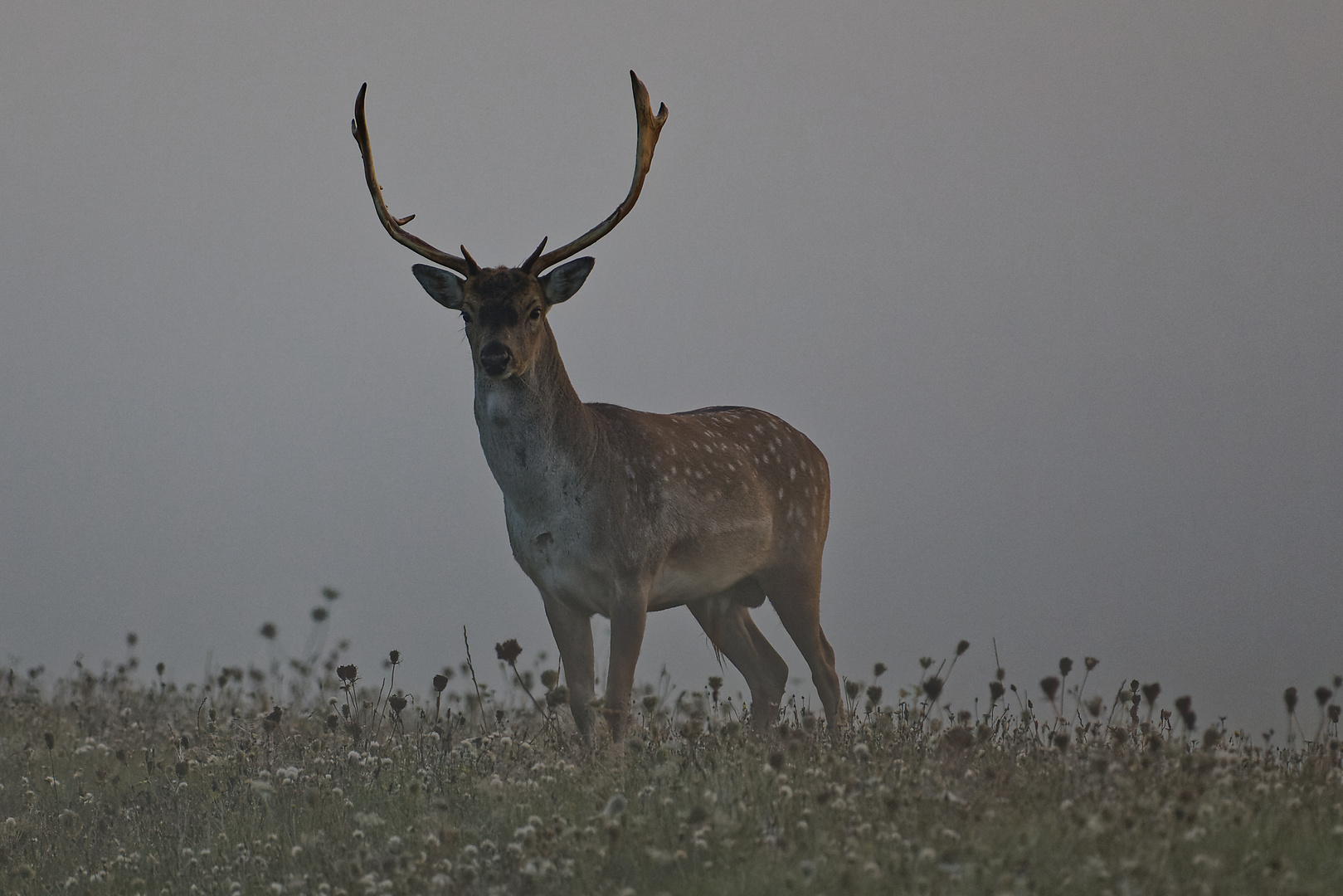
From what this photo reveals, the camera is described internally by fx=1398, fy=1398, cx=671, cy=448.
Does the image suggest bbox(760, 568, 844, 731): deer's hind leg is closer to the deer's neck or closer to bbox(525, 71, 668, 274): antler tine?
the deer's neck

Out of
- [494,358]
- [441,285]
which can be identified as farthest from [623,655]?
[441,285]

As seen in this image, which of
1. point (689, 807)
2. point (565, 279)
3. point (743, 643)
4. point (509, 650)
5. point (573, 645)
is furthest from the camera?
point (743, 643)

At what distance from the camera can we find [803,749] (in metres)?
6.43

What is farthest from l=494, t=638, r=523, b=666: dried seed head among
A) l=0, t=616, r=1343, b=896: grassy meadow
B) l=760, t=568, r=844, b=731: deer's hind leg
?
l=760, t=568, r=844, b=731: deer's hind leg

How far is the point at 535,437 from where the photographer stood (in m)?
7.80

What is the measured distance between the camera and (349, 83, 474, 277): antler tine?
8219mm

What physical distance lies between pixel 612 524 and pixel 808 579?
2.01m

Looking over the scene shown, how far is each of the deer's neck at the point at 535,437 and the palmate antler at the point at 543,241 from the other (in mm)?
536

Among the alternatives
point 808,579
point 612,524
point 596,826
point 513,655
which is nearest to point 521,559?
point 612,524

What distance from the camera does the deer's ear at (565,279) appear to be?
787cm

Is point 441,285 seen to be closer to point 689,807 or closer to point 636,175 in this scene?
point 636,175

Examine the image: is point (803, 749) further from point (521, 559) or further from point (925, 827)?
point (521, 559)

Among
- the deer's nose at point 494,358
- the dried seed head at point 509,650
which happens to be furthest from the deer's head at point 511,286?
the dried seed head at point 509,650

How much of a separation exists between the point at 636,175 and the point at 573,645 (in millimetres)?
2871
